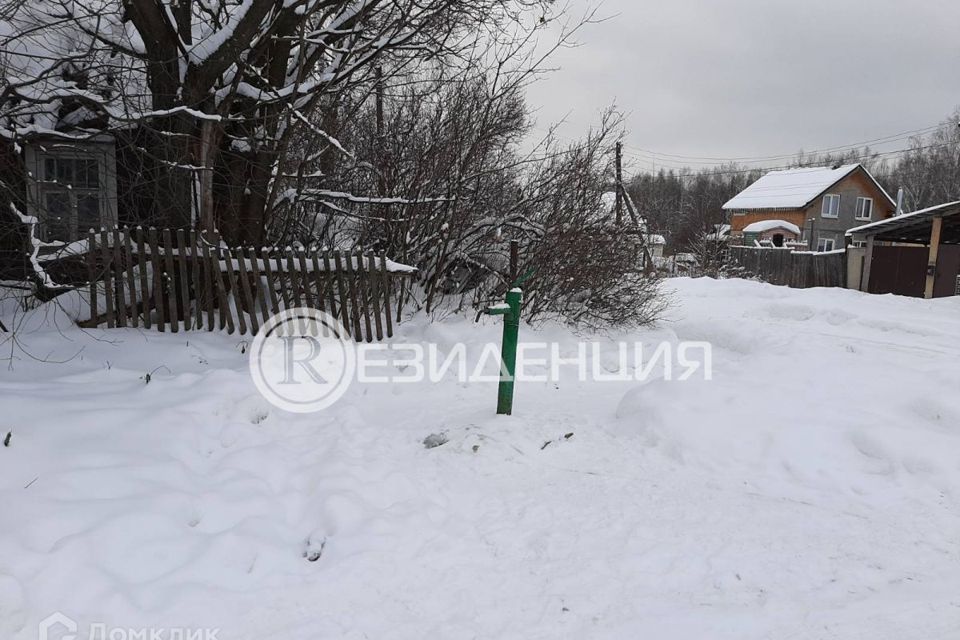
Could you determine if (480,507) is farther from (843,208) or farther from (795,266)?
(843,208)

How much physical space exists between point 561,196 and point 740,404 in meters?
4.87

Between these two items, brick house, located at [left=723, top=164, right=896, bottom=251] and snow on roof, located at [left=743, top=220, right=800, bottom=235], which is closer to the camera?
snow on roof, located at [left=743, top=220, right=800, bottom=235]

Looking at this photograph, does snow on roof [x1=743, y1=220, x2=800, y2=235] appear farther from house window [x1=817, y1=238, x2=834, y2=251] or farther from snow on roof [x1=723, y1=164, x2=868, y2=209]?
house window [x1=817, y1=238, x2=834, y2=251]

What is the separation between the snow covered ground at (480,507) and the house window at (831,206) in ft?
124

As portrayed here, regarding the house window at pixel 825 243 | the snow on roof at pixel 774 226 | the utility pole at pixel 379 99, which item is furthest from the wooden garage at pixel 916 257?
the house window at pixel 825 243

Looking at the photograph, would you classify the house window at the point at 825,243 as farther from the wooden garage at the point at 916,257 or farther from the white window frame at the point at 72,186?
the white window frame at the point at 72,186

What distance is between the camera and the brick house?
36.9m

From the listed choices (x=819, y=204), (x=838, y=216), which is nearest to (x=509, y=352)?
(x=819, y=204)

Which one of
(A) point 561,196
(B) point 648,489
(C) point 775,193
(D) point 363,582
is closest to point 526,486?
(B) point 648,489

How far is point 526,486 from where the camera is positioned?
12.1 feet

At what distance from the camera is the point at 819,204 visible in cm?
3709

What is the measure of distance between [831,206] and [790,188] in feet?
9.29

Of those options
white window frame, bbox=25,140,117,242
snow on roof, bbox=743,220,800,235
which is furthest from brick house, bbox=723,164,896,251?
white window frame, bbox=25,140,117,242

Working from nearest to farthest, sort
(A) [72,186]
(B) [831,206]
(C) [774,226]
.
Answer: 1. (A) [72,186]
2. (C) [774,226]
3. (B) [831,206]
